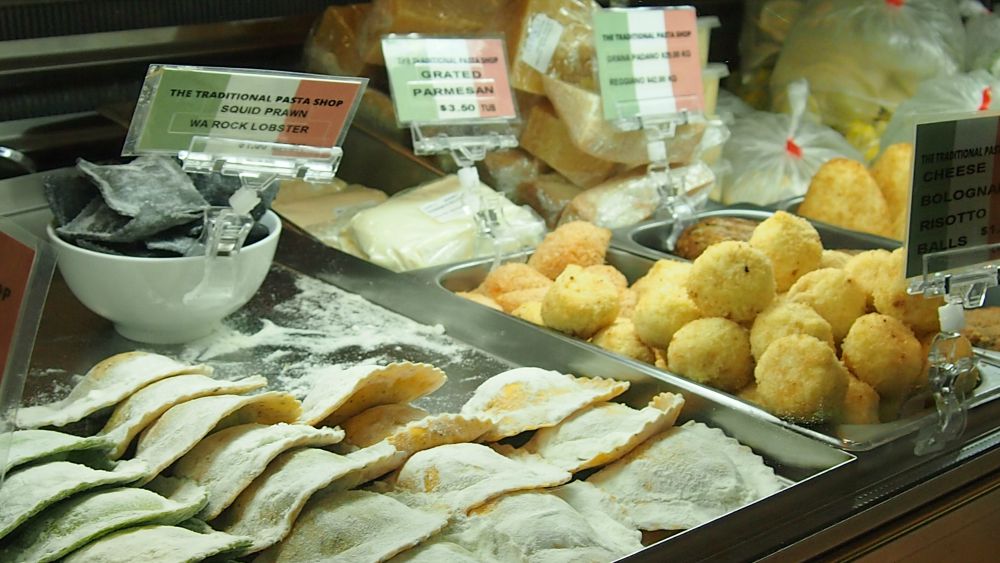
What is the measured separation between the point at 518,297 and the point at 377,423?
0.69 meters

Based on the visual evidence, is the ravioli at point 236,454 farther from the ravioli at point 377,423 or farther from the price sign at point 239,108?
the price sign at point 239,108

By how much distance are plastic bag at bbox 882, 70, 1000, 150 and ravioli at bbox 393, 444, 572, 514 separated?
6.49 ft

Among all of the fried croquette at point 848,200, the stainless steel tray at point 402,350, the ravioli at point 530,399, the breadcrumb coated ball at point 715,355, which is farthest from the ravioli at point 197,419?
the fried croquette at point 848,200

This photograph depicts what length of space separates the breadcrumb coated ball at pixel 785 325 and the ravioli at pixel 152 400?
2.33 ft

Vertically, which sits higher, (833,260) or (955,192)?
(955,192)

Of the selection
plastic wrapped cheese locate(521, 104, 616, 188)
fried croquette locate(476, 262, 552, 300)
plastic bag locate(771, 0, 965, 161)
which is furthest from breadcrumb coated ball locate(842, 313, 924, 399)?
plastic bag locate(771, 0, 965, 161)

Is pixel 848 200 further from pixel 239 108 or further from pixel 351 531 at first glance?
pixel 351 531

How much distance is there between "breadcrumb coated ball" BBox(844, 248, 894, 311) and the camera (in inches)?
67.7

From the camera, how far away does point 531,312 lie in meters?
1.93

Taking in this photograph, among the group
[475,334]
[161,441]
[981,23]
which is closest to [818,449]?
[475,334]

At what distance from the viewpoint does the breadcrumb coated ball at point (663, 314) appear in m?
1.71

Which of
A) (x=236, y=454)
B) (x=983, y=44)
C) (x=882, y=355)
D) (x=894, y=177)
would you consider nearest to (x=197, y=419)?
(x=236, y=454)

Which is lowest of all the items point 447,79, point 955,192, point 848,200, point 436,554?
point 848,200

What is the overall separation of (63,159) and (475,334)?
3.23 ft
